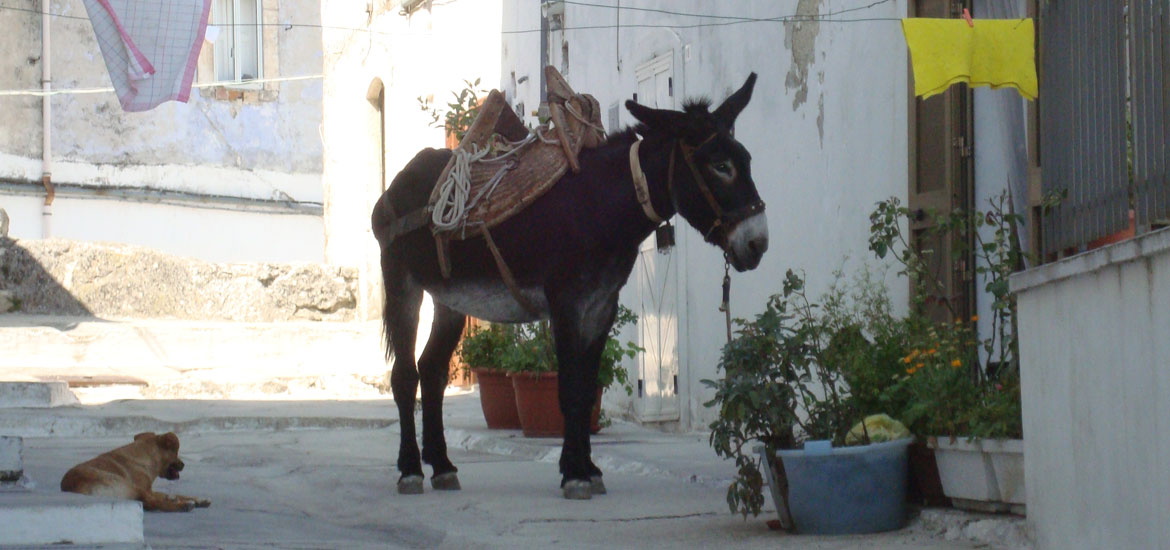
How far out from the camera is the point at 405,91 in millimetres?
17156

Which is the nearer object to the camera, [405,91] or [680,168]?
[680,168]

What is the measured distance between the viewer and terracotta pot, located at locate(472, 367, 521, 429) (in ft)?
32.1

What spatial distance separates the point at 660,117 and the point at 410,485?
2001 millimetres

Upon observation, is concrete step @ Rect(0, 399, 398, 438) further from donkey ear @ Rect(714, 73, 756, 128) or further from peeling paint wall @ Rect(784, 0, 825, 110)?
donkey ear @ Rect(714, 73, 756, 128)

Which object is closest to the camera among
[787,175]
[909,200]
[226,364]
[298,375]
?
[909,200]

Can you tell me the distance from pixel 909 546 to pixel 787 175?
3944mm

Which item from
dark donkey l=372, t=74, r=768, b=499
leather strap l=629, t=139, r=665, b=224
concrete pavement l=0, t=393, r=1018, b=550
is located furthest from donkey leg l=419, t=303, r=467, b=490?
leather strap l=629, t=139, r=665, b=224

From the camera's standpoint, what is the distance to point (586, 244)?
6.00m

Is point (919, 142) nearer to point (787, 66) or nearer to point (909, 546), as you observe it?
point (787, 66)

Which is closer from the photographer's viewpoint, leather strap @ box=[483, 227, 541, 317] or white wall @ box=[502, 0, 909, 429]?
leather strap @ box=[483, 227, 541, 317]

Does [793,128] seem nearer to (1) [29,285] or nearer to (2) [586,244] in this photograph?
(2) [586,244]

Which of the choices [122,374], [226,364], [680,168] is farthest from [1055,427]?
[226,364]

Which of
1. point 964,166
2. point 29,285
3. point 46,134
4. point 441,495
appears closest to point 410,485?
point 441,495

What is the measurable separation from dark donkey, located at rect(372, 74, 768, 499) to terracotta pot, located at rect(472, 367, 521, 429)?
304 centimetres
